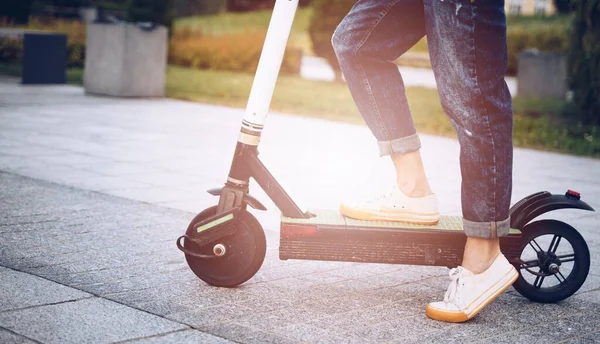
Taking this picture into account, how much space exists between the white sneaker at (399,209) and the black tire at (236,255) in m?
0.42

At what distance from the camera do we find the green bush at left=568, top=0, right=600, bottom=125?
40.4ft

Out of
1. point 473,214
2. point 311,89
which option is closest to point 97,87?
point 311,89

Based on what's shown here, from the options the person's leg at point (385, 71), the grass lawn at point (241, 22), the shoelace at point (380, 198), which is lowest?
the grass lawn at point (241, 22)

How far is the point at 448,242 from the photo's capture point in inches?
148

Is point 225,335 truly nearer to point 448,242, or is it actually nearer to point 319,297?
point 319,297

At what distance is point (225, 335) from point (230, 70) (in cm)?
1921

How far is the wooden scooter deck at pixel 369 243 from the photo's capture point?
3729 millimetres

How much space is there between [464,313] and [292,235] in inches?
28.7

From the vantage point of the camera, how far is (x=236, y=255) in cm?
378

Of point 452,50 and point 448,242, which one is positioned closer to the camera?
point 452,50

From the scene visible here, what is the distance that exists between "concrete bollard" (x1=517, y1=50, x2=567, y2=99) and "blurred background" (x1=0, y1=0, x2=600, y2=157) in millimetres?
19

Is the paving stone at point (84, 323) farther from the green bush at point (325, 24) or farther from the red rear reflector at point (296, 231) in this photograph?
the green bush at point (325, 24)

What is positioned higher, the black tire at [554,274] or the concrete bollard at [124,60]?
the black tire at [554,274]

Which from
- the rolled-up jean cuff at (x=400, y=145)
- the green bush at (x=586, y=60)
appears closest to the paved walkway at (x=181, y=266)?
the rolled-up jean cuff at (x=400, y=145)
